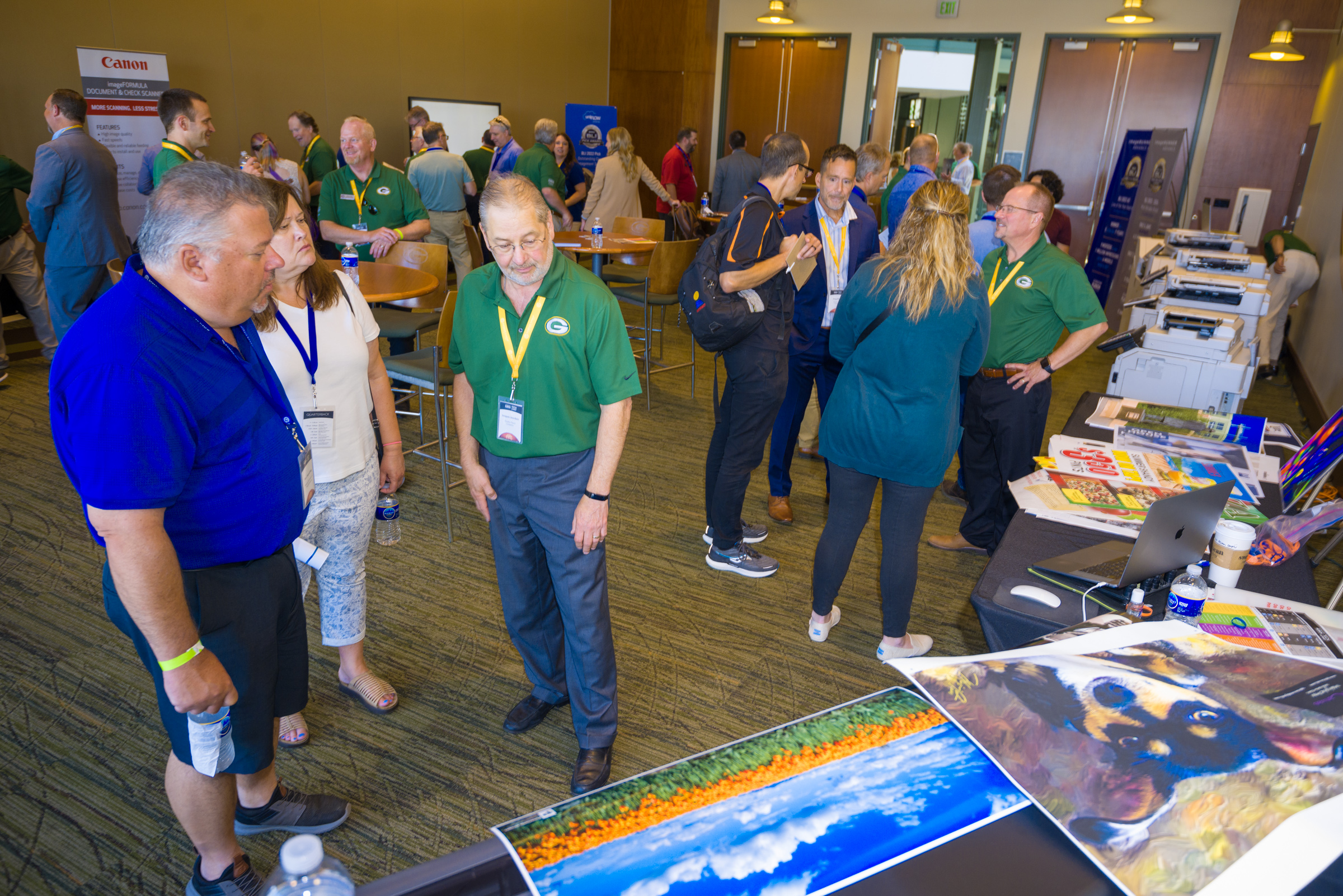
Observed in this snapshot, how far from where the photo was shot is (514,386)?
1831 mm

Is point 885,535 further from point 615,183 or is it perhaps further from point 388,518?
point 615,183

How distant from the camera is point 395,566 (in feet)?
10.7

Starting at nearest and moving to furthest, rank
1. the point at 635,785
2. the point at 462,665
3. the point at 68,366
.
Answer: the point at 635,785, the point at 68,366, the point at 462,665

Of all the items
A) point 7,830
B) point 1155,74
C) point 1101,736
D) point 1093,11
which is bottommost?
point 7,830

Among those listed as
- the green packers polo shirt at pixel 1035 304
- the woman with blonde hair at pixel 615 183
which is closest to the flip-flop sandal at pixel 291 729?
the green packers polo shirt at pixel 1035 304

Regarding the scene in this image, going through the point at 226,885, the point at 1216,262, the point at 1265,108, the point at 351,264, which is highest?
the point at 1265,108

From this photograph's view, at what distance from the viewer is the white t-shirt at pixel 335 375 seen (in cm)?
187

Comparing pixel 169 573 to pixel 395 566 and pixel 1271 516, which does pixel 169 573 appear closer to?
pixel 395 566

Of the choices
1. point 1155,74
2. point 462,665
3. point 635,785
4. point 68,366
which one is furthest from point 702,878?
Answer: point 1155,74

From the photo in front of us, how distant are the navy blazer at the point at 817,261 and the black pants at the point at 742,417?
467 millimetres

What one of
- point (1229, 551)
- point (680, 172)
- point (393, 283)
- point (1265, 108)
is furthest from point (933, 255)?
point (1265, 108)

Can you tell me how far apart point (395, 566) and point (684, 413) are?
2.40 metres

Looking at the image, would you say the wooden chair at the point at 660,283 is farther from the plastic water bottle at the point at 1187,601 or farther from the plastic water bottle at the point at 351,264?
the plastic water bottle at the point at 1187,601

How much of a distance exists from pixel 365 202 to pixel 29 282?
310 centimetres
